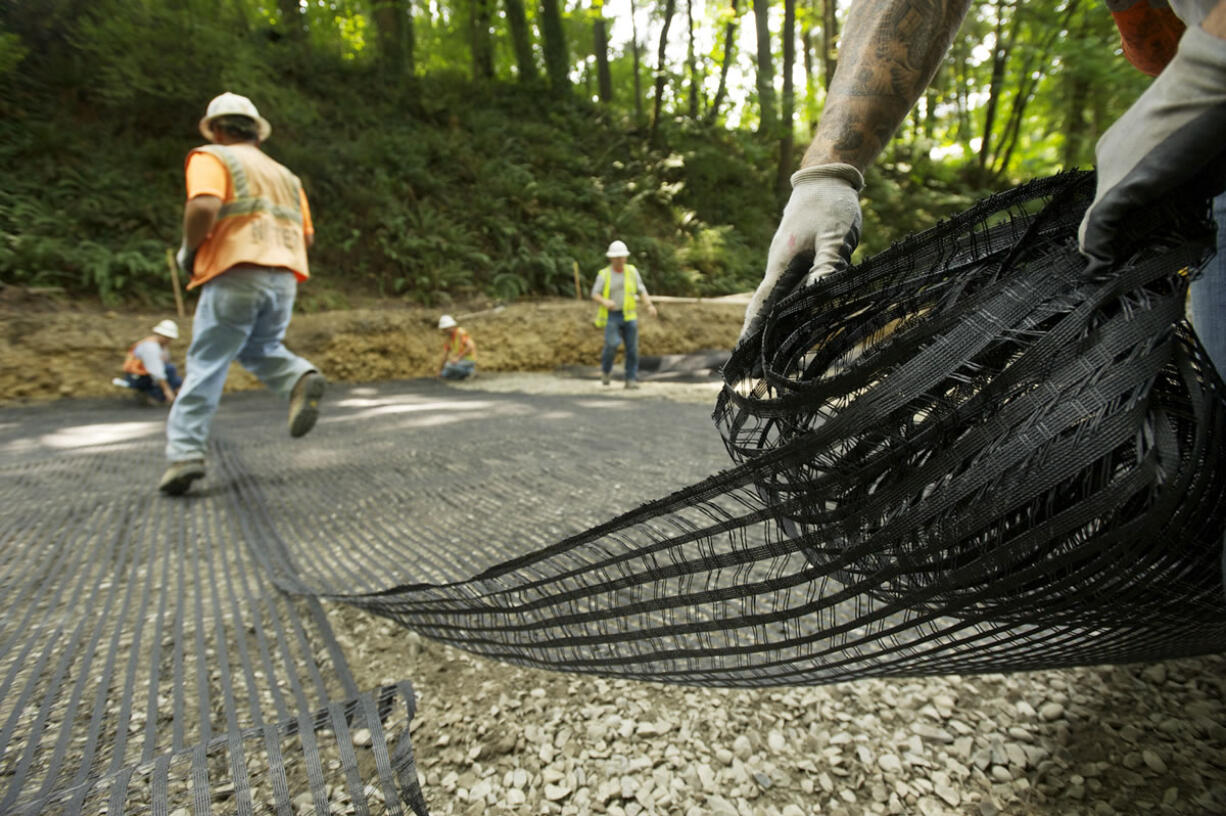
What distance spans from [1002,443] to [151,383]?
783 cm

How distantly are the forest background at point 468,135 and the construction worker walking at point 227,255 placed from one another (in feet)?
16.8

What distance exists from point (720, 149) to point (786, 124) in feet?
8.14

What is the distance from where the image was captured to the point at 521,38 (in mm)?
14492

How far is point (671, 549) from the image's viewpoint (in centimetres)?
91

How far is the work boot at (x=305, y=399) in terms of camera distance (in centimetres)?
303

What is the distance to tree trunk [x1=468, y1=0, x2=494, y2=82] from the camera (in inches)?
560

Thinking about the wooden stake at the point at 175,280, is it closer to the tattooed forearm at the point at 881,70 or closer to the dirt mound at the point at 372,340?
the dirt mound at the point at 372,340

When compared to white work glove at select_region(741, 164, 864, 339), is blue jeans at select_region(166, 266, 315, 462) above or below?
below

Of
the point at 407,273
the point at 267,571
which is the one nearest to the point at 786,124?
the point at 407,273

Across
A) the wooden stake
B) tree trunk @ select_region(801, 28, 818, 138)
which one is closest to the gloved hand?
the wooden stake

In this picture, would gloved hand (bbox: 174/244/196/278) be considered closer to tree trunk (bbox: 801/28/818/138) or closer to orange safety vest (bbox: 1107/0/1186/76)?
orange safety vest (bbox: 1107/0/1186/76)

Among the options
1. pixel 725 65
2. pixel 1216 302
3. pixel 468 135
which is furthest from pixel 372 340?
pixel 725 65

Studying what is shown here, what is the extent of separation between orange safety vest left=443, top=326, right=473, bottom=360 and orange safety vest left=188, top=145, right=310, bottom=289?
5974mm

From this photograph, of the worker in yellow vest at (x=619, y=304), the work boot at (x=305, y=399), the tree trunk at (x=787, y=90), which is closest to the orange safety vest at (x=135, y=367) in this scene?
the work boot at (x=305, y=399)
